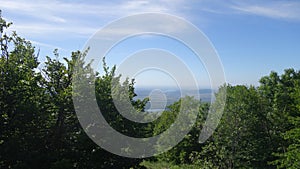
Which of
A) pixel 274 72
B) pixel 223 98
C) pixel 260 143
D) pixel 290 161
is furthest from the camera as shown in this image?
pixel 274 72

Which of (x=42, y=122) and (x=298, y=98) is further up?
(x=298, y=98)

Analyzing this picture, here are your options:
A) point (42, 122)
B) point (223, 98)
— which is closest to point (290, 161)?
point (223, 98)

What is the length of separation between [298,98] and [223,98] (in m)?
5.04

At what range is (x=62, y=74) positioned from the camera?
1568 centimetres

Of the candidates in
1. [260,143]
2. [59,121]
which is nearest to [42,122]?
[59,121]

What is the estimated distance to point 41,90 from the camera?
49.3ft

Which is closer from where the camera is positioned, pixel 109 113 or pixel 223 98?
pixel 109 113

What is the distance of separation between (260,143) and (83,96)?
16.6m

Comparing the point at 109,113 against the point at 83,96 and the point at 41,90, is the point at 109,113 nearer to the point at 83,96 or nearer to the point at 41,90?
the point at 83,96

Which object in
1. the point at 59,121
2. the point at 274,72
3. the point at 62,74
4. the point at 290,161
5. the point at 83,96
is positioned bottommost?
the point at 290,161

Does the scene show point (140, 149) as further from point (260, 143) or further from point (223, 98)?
point (260, 143)

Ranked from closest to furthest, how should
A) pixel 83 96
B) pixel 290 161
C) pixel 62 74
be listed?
pixel 83 96 → pixel 62 74 → pixel 290 161

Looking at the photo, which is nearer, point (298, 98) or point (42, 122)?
point (42, 122)

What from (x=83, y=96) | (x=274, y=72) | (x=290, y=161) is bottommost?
(x=290, y=161)
